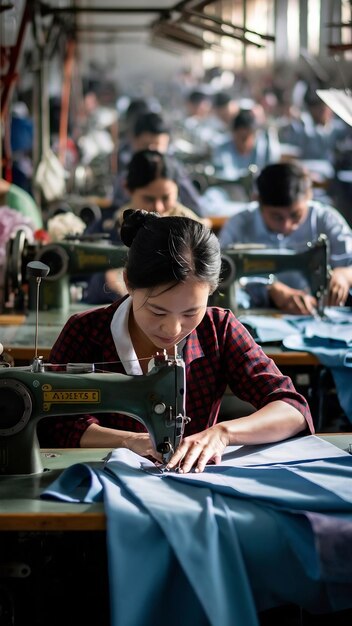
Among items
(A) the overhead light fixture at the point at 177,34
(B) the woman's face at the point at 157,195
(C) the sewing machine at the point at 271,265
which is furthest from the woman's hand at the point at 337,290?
(A) the overhead light fixture at the point at 177,34

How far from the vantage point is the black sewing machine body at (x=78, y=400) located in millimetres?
2098

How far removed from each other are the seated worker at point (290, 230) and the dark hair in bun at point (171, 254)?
160 cm

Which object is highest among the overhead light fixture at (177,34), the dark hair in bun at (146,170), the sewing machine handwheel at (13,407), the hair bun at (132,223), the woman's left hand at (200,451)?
the overhead light fixture at (177,34)

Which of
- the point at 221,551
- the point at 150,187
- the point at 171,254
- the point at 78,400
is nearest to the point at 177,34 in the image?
the point at 150,187

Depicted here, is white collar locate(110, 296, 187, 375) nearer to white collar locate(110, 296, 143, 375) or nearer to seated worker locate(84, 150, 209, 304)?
white collar locate(110, 296, 143, 375)

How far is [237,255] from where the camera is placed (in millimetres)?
3664

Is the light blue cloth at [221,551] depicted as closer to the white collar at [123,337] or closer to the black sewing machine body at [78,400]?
the black sewing machine body at [78,400]

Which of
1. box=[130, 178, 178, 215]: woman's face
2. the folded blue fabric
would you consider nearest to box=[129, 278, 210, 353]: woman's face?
the folded blue fabric

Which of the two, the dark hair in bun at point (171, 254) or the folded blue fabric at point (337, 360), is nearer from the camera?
the dark hair in bun at point (171, 254)

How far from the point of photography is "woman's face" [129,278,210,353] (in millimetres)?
2234

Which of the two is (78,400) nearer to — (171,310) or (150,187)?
(171,310)

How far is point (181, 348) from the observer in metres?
2.44

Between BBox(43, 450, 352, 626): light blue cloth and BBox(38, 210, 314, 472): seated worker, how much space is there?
8.2 inches

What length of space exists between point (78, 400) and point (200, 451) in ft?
0.87
